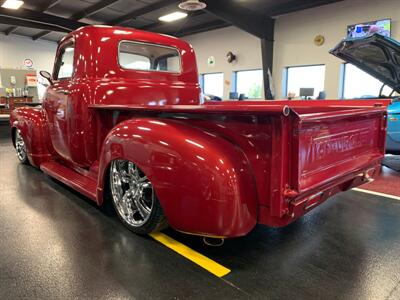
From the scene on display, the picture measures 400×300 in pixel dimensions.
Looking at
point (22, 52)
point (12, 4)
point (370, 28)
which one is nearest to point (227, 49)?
point (370, 28)

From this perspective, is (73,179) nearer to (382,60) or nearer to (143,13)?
(382,60)

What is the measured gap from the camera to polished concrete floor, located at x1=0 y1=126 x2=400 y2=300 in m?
1.83

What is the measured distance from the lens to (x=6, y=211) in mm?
3084

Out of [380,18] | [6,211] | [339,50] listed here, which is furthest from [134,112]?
[380,18]

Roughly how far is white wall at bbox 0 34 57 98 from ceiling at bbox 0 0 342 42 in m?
4.45

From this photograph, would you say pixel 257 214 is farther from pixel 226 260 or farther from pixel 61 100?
pixel 61 100

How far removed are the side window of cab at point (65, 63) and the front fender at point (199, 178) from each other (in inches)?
67.1

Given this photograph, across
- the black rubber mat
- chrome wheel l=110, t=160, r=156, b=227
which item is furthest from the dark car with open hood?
chrome wheel l=110, t=160, r=156, b=227

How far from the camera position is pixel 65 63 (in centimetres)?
358

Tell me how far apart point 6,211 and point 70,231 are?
3.13ft

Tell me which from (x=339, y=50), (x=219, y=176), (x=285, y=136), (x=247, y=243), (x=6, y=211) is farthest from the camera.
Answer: (x=339, y=50)

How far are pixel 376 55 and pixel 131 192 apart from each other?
400 centimetres

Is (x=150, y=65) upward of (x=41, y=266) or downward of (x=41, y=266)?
upward

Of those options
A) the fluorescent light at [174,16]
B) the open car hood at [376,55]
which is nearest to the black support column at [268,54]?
the fluorescent light at [174,16]
